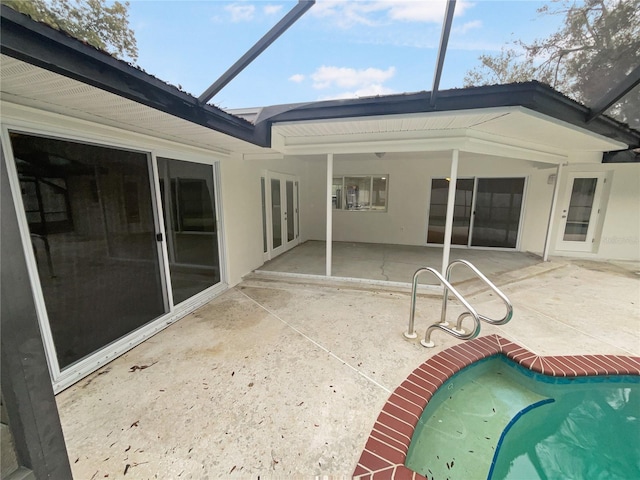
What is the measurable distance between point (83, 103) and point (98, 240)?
1.23 metres

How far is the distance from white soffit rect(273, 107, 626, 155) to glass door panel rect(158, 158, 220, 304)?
4.40 feet

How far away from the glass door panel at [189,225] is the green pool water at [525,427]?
3.38 meters

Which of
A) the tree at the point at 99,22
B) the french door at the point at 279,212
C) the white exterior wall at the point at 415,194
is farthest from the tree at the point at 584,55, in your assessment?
the french door at the point at 279,212

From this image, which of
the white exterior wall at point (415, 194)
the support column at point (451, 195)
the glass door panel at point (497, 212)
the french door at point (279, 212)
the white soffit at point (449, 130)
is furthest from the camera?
the glass door panel at point (497, 212)

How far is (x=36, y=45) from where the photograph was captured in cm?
138

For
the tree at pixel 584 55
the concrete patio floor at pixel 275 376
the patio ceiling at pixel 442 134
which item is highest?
the tree at pixel 584 55

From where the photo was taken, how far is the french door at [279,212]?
20.2 ft

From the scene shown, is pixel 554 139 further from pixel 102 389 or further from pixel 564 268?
pixel 102 389

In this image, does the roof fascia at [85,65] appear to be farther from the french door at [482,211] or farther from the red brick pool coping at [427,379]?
the french door at [482,211]

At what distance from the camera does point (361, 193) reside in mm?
8125

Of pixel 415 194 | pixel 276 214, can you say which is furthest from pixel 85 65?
pixel 415 194

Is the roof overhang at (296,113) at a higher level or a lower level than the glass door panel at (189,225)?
higher

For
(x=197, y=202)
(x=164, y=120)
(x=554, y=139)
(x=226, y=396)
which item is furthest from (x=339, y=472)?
(x=554, y=139)

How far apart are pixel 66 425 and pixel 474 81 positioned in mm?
6212
